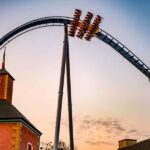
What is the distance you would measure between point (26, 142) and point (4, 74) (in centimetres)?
606

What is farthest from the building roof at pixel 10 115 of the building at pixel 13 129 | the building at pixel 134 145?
the building at pixel 134 145

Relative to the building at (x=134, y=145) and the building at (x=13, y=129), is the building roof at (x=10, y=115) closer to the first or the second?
the building at (x=13, y=129)

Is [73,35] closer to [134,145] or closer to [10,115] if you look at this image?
[10,115]

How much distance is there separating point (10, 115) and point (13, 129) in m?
1.01

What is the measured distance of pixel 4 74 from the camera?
93.8 ft

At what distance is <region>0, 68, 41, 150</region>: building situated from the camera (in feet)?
77.8

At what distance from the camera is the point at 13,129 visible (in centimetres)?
2405

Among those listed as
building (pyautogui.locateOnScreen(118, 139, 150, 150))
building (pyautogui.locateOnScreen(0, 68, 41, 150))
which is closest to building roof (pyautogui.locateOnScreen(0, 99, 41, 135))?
building (pyautogui.locateOnScreen(0, 68, 41, 150))

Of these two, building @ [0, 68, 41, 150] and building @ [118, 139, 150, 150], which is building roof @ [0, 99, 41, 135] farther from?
building @ [118, 139, 150, 150]

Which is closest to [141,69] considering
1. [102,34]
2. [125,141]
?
[102,34]

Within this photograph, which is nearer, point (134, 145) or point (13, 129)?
point (13, 129)

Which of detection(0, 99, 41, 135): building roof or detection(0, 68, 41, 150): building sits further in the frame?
detection(0, 99, 41, 135): building roof

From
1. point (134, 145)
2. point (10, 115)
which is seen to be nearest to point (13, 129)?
point (10, 115)

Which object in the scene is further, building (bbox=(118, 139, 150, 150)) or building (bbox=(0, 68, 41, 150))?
building (bbox=(118, 139, 150, 150))
